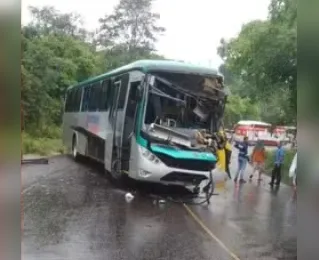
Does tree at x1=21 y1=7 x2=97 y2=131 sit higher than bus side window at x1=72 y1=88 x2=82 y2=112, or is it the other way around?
tree at x1=21 y1=7 x2=97 y2=131

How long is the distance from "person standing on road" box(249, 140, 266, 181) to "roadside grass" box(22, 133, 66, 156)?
105cm

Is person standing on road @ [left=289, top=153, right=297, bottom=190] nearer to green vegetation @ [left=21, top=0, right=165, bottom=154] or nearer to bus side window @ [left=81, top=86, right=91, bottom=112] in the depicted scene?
green vegetation @ [left=21, top=0, right=165, bottom=154]

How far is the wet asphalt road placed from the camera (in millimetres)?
2338

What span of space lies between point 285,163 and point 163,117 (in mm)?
695

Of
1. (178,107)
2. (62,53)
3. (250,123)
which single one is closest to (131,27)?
(62,53)

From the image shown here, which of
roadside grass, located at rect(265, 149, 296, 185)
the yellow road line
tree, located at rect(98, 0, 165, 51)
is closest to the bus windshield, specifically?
tree, located at rect(98, 0, 165, 51)

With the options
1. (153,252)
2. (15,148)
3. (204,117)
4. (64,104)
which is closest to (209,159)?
(204,117)

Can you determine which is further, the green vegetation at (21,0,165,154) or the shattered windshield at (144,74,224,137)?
the shattered windshield at (144,74,224,137)

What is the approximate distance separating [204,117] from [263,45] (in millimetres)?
497

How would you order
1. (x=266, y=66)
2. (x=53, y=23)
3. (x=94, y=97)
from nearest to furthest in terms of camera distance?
(x=53, y=23) < (x=266, y=66) < (x=94, y=97)

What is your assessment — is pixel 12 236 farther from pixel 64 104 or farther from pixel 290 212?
pixel 290 212

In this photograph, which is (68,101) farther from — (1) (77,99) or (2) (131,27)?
(2) (131,27)

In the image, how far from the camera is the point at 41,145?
2.39 m

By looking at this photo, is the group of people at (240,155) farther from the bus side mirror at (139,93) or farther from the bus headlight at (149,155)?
the bus side mirror at (139,93)
